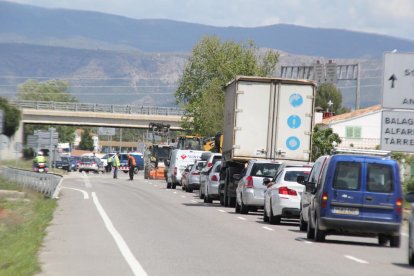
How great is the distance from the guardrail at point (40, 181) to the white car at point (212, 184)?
215 inches

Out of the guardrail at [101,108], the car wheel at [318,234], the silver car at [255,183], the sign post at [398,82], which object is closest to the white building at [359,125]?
the guardrail at [101,108]

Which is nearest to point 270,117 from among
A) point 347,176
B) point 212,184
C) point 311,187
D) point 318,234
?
point 212,184

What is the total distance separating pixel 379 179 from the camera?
22656 mm

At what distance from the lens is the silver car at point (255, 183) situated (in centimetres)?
3319

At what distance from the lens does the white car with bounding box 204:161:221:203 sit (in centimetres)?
4128

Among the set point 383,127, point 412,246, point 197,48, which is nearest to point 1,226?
point 412,246

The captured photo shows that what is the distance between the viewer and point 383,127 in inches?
1540

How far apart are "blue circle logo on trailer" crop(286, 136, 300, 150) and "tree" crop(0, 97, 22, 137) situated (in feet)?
253

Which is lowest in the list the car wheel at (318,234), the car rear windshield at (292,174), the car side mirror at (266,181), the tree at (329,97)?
the car wheel at (318,234)

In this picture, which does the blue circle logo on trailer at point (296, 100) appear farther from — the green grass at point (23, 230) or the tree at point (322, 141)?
the tree at point (322, 141)

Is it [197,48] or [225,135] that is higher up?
[197,48]

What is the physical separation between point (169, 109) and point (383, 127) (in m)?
78.8

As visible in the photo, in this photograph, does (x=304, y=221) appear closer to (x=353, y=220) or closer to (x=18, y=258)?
(x=353, y=220)

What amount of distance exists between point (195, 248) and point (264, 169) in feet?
43.8
